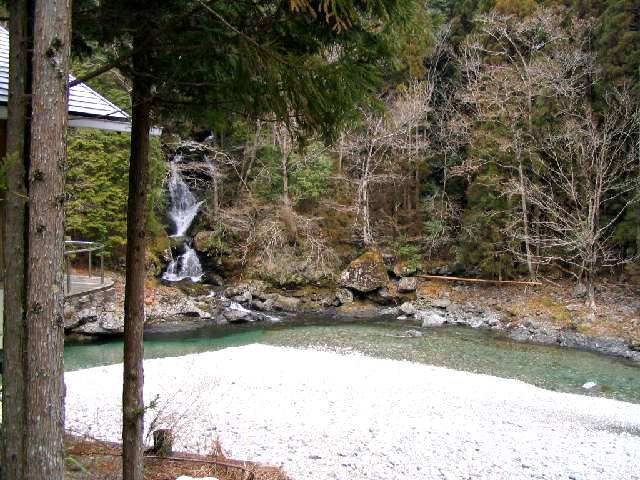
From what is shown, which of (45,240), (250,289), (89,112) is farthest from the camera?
(250,289)

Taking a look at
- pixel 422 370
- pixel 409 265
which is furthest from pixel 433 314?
pixel 422 370

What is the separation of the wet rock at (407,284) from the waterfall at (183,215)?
336 inches

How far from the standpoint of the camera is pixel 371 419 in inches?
342

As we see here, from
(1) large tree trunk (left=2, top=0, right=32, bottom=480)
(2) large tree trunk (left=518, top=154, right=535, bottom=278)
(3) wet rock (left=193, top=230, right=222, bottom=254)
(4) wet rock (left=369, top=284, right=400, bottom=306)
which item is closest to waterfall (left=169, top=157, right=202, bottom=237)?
(3) wet rock (left=193, top=230, right=222, bottom=254)

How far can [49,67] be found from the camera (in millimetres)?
2916

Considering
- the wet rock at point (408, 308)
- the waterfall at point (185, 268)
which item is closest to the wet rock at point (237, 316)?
the waterfall at point (185, 268)

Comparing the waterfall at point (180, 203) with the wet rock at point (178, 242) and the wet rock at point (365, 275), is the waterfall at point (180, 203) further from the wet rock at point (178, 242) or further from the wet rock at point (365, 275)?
the wet rock at point (365, 275)

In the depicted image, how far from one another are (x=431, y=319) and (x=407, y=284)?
3921 mm

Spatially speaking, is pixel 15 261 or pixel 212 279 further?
pixel 212 279

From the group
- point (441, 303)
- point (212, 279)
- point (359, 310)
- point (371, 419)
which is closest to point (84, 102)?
point (371, 419)

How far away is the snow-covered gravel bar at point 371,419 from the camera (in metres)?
7.04

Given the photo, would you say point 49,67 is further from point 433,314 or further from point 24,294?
point 433,314

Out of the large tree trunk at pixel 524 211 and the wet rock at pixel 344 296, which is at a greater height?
the large tree trunk at pixel 524 211

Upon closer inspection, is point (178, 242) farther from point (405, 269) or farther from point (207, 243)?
point (405, 269)
